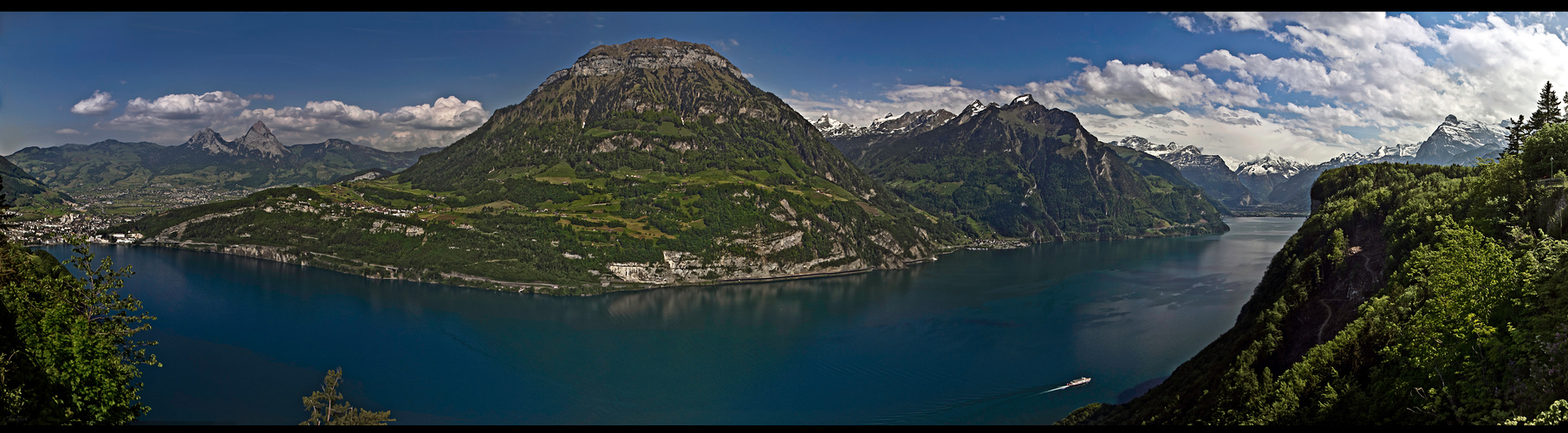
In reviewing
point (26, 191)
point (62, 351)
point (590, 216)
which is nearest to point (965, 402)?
point (62, 351)

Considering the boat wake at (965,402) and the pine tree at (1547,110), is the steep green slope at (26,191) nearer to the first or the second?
the boat wake at (965,402)

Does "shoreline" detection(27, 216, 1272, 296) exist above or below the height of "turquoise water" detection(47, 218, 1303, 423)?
above

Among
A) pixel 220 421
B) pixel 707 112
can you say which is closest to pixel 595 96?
pixel 707 112

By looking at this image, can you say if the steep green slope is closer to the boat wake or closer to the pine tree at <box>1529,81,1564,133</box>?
the boat wake

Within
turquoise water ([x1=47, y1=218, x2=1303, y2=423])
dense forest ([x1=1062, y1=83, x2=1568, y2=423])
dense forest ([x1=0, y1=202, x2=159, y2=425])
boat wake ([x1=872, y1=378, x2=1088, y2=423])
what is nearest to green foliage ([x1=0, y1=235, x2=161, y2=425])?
dense forest ([x1=0, y1=202, x2=159, y2=425])

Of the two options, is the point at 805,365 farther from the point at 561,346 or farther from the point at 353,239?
the point at 353,239
